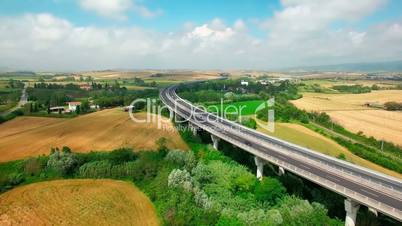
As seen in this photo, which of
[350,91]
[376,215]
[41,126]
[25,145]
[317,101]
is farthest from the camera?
[350,91]

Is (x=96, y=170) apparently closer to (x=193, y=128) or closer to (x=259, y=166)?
(x=259, y=166)

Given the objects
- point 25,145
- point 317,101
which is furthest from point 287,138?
point 317,101

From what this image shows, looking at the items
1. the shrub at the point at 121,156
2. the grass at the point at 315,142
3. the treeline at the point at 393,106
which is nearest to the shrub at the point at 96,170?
the shrub at the point at 121,156

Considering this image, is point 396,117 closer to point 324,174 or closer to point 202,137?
point 202,137

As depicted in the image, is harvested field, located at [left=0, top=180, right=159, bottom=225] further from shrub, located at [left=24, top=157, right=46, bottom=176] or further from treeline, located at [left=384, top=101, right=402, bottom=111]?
treeline, located at [left=384, top=101, right=402, bottom=111]

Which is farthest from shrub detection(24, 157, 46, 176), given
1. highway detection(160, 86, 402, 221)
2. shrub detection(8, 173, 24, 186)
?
highway detection(160, 86, 402, 221)

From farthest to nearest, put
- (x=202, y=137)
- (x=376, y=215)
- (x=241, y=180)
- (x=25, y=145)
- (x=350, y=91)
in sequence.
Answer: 1. (x=350, y=91)
2. (x=202, y=137)
3. (x=25, y=145)
4. (x=241, y=180)
5. (x=376, y=215)
